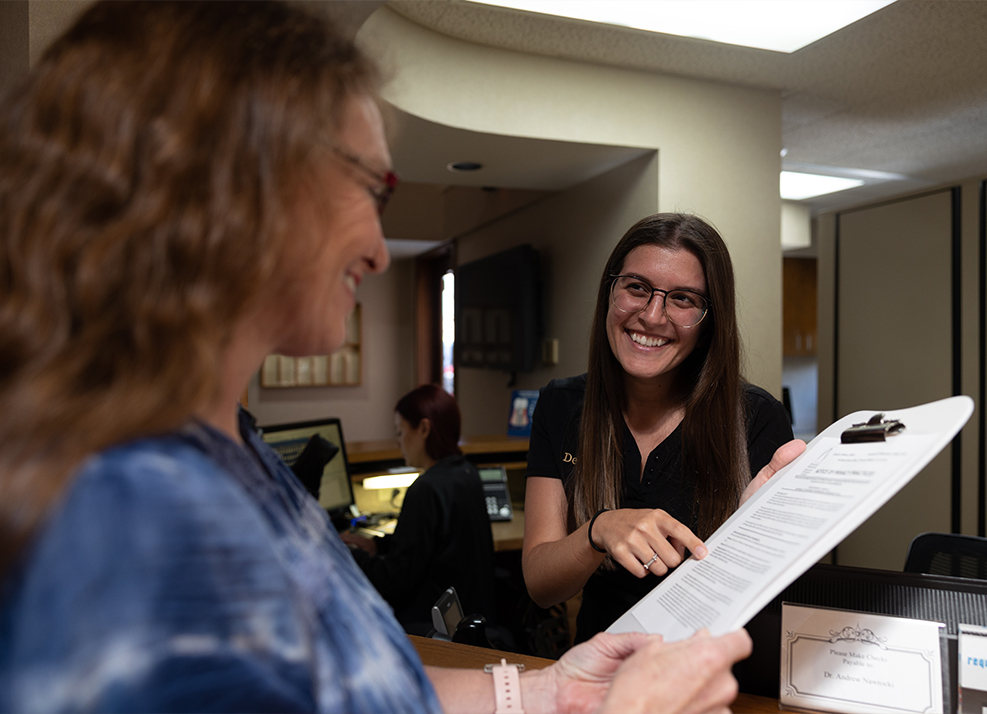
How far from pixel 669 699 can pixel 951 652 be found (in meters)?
0.49

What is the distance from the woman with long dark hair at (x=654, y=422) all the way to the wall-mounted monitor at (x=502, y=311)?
253 centimetres

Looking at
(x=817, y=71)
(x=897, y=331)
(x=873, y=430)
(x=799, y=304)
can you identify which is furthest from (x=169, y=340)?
(x=799, y=304)

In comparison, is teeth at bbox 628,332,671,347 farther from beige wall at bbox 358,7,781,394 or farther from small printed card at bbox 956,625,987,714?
beige wall at bbox 358,7,781,394

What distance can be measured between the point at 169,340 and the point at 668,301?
3.76 feet

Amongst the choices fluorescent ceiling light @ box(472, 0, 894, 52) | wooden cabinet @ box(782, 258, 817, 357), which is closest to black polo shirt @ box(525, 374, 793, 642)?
fluorescent ceiling light @ box(472, 0, 894, 52)

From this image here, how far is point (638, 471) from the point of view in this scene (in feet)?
4.75

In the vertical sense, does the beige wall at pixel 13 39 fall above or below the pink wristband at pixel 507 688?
above

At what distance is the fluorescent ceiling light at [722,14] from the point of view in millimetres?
2285

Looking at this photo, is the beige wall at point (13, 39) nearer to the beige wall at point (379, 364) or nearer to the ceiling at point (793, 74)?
the ceiling at point (793, 74)

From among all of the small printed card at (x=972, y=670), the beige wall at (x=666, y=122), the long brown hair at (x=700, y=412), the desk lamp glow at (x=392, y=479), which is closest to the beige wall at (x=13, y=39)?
the beige wall at (x=666, y=122)

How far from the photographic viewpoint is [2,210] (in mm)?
468

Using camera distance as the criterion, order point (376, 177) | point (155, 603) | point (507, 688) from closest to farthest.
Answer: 1. point (155, 603)
2. point (376, 177)
3. point (507, 688)

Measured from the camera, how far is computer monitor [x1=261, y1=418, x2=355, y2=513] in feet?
9.88

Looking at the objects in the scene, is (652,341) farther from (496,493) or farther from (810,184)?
(810,184)
